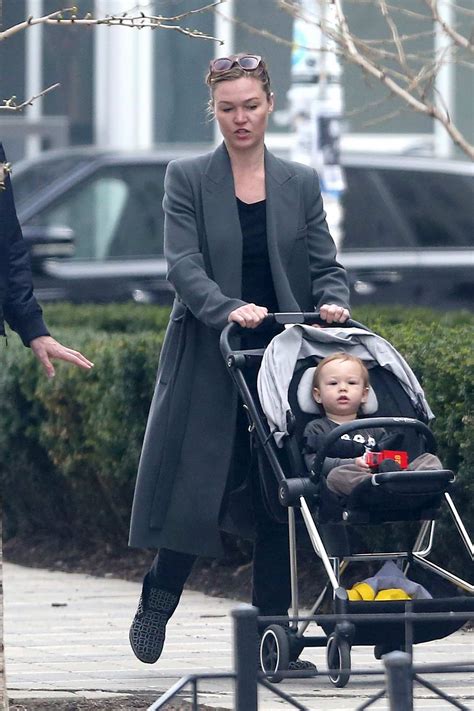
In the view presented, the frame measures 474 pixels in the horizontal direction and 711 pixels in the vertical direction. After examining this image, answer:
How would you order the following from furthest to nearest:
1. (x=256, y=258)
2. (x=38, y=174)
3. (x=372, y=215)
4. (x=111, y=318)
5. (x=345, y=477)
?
(x=372, y=215), (x=38, y=174), (x=111, y=318), (x=256, y=258), (x=345, y=477)

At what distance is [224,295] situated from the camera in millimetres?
5426

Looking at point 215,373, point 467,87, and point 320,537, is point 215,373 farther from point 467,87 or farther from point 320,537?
point 467,87

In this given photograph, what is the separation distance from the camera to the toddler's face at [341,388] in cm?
522

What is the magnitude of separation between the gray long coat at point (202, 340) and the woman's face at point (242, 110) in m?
0.14

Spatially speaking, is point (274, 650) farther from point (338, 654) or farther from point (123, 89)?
point (123, 89)

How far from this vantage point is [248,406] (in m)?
5.21

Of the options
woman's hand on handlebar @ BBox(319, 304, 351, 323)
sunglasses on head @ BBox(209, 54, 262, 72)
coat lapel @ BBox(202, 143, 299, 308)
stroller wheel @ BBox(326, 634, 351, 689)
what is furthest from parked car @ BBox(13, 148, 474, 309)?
stroller wheel @ BBox(326, 634, 351, 689)

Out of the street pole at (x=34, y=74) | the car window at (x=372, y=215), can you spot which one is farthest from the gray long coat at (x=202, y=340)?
the street pole at (x=34, y=74)

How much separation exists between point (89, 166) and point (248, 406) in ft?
23.6

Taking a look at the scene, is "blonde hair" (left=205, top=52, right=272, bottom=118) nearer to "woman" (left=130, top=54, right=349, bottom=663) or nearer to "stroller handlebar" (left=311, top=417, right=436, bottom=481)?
"woman" (left=130, top=54, right=349, bottom=663)

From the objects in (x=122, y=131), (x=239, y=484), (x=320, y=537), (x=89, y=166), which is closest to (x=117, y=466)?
(x=239, y=484)

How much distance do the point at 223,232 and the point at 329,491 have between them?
0.98 m

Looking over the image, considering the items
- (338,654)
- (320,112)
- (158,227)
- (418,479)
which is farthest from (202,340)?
(158,227)

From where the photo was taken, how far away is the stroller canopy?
5.19 m
